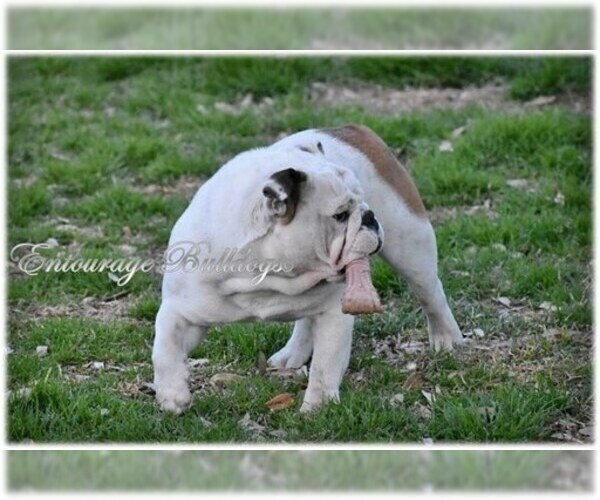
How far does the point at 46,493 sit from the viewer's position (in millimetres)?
4594

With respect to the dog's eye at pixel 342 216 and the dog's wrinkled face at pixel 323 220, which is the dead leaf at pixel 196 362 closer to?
the dog's wrinkled face at pixel 323 220

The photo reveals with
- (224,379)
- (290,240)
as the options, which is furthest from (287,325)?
(290,240)

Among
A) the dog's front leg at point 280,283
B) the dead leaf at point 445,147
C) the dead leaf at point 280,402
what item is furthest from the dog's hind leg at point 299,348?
the dead leaf at point 445,147

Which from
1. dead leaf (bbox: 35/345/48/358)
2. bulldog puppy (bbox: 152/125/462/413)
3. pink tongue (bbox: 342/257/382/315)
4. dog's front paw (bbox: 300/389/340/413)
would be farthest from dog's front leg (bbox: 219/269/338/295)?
dead leaf (bbox: 35/345/48/358)

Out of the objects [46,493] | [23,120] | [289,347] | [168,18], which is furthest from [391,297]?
[23,120]

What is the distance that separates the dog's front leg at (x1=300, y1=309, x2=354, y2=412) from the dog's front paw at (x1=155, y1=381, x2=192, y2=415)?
1.66 ft

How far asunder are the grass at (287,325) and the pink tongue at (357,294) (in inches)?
22.7

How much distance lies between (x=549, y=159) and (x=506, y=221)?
3.32ft

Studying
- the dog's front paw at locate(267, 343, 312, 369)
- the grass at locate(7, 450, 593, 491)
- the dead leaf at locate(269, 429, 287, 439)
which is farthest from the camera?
the dog's front paw at locate(267, 343, 312, 369)

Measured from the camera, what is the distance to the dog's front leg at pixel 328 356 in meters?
5.41

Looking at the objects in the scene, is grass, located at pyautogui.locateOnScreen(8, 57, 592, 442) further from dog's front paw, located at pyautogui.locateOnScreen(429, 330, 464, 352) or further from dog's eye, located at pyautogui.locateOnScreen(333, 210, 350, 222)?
dog's eye, located at pyautogui.locateOnScreen(333, 210, 350, 222)

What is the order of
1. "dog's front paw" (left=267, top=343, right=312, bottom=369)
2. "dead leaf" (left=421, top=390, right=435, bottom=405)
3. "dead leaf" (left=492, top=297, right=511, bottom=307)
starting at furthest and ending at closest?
"dead leaf" (left=492, top=297, right=511, bottom=307)
"dog's front paw" (left=267, top=343, right=312, bottom=369)
"dead leaf" (left=421, top=390, right=435, bottom=405)

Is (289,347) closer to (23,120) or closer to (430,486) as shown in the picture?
(430,486)

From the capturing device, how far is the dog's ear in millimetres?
4887
